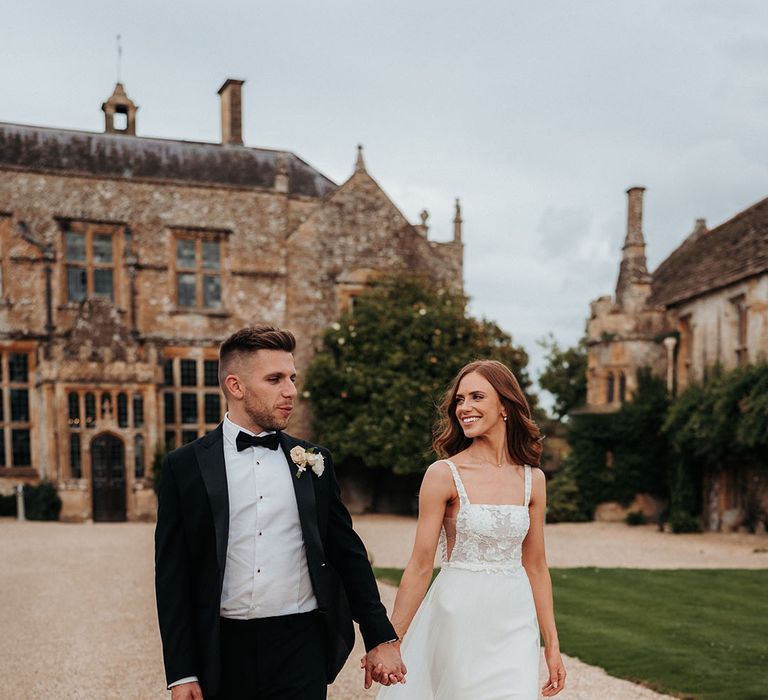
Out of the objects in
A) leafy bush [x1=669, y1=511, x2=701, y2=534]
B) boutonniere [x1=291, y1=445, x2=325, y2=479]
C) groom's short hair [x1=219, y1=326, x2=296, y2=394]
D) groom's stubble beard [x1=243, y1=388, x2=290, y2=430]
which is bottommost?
leafy bush [x1=669, y1=511, x2=701, y2=534]

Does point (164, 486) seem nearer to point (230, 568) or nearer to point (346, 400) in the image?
point (230, 568)

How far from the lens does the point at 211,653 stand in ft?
10.7

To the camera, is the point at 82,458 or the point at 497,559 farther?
the point at 82,458

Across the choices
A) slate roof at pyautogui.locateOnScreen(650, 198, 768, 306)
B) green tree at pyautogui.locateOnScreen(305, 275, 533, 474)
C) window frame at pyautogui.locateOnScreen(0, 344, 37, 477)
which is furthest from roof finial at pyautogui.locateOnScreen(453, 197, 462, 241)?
window frame at pyautogui.locateOnScreen(0, 344, 37, 477)

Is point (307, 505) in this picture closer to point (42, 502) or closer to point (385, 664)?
point (385, 664)

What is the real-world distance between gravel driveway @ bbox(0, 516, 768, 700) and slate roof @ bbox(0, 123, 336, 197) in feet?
28.4

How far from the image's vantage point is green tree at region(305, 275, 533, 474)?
22.6m

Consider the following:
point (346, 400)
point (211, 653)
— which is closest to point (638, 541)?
point (346, 400)

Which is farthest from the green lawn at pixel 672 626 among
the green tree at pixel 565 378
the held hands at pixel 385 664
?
the green tree at pixel 565 378

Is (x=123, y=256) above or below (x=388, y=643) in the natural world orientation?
above

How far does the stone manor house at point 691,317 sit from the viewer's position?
1995 cm

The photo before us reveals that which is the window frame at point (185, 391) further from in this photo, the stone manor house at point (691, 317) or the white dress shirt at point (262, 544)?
the white dress shirt at point (262, 544)

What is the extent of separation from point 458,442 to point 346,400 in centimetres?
1893

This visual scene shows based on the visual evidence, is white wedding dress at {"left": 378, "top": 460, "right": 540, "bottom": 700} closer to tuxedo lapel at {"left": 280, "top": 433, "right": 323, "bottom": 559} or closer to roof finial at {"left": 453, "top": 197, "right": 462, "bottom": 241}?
tuxedo lapel at {"left": 280, "top": 433, "right": 323, "bottom": 559}
